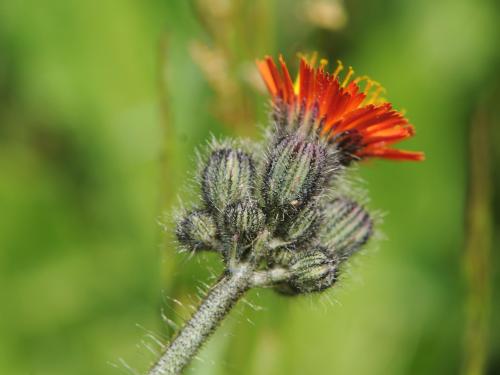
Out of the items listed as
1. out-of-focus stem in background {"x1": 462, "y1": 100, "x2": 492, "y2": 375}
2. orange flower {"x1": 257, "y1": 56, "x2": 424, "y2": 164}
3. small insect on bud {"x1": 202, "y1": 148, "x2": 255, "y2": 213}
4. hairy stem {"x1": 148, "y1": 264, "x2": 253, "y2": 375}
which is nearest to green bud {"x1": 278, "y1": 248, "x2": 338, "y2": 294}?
hairy stem {"x1": 148, "y1": 264, "x2": 253, "y2": 375}

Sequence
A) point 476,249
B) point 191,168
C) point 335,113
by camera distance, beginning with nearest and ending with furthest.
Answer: point 335,113
point 476,249
point 191,168

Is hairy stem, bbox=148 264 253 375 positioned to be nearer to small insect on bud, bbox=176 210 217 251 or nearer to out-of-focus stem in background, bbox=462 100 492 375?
small insect on bud, bbox=176 210 217 251

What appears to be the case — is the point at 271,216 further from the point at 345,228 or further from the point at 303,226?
the point at 345,228

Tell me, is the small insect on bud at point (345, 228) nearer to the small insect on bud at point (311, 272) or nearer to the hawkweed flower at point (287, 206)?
the hawkweed flower at point (287, 206)

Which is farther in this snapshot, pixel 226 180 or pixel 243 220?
pixel 226 180

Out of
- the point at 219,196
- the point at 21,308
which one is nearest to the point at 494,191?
the point at 21,308

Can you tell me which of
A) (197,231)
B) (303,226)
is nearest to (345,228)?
(303,226)
